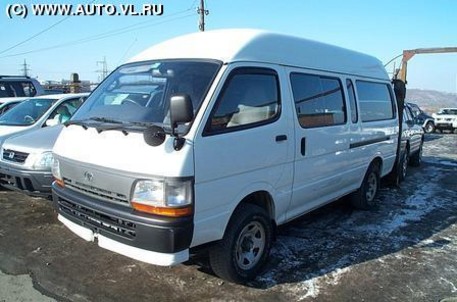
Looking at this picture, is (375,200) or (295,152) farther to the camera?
(375,200)

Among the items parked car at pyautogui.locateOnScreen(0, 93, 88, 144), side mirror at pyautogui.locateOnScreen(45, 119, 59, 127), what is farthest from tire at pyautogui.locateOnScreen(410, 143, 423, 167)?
side mirror at pyautogui.locateOnScreen(45, 119, 59, 127)

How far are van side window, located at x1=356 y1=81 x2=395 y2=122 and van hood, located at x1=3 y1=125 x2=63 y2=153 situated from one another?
14.8ft

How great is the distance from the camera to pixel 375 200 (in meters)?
7.05

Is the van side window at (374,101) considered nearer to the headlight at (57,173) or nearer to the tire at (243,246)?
the tire at (243,246)

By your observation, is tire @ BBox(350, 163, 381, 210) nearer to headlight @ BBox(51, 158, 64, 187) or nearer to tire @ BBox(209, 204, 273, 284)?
tire @ BBox(209, 204, 273, 284)

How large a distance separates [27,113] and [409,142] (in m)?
8.15

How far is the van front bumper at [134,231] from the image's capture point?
A: 9.91 ft

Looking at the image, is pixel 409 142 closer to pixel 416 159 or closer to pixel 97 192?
pixel 416 159

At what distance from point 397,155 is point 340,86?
9.80 feet

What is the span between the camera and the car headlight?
3.00 meters

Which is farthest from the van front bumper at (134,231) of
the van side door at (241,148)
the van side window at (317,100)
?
the van side window at (317,100)

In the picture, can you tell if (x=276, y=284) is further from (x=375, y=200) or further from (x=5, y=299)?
(x=375, y=200)

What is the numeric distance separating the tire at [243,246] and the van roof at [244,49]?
1.41m

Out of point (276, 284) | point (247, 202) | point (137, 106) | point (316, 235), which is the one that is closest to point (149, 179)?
point (137, 106)
